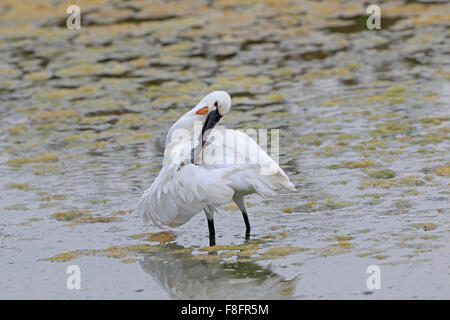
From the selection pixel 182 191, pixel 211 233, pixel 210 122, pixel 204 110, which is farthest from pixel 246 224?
pixel 204 110

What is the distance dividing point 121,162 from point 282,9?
297 inches

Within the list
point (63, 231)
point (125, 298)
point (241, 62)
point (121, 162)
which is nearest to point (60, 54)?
point (241, 62)

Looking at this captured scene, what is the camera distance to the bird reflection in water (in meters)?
5.45

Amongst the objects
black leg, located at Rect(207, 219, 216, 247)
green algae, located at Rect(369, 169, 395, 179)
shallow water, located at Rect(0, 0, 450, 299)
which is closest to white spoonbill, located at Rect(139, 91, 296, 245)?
black leg, located at Rect(207, 219, 216, 247)

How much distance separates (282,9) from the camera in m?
15.4

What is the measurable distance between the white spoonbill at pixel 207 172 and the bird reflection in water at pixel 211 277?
1.09 ft

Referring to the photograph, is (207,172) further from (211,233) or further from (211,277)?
(211,277)

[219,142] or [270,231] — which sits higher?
[219,142]

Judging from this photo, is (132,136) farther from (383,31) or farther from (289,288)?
(383,31)

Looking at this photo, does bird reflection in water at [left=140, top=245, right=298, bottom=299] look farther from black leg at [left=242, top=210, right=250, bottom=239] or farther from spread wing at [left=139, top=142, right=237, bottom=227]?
black leg at [left=242, top=210, right=250, bottom=239]

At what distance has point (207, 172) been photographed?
19.8 feet

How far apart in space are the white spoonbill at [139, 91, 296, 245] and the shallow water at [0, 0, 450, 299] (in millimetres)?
288

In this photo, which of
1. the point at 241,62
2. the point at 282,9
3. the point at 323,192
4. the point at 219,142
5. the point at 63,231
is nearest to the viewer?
the point at 219,142

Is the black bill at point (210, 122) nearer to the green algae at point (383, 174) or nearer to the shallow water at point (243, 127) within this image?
the shallow water at point (243, 127)
